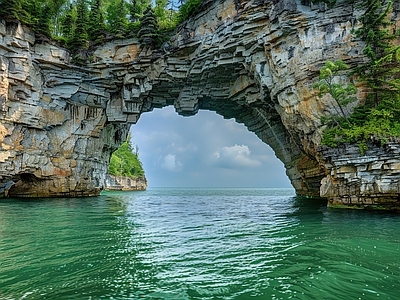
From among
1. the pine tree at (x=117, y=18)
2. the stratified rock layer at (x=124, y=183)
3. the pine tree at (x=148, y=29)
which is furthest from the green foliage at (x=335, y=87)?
the stratified rock layer at (x=124, y=183)

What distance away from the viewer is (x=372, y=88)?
14.7 m

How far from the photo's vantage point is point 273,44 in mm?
18406

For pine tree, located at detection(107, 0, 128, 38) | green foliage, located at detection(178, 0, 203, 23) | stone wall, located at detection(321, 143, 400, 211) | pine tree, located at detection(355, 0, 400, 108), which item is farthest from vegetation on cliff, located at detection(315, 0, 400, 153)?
pine tree, located at detection(107, 0, 128, 38)

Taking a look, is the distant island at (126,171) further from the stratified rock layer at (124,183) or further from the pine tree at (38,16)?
the pine tree at (38,16)

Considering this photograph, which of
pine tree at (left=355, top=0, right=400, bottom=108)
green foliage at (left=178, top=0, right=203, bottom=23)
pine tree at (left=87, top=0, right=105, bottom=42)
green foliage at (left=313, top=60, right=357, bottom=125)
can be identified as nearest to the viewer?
pine tree at (left=355, top=0, right=400, bottom=108)

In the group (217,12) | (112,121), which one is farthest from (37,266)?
(112,121)

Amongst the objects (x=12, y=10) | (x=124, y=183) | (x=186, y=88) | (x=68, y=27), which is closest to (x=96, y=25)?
(x=68, y=27)

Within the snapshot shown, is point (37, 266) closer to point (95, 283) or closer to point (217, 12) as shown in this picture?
point (95, 283)

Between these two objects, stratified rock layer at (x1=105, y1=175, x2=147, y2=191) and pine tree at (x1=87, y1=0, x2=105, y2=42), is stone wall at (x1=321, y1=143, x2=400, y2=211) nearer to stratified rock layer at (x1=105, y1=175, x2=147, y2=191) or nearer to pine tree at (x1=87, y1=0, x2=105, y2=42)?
pine tree at (x1=87, y1=0, x2=105, y2=42)

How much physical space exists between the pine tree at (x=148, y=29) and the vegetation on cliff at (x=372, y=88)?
1413 cm

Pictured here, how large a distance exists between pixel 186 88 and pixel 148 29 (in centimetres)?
568

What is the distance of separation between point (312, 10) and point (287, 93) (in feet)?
16.9

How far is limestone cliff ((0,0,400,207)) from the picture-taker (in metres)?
16.9

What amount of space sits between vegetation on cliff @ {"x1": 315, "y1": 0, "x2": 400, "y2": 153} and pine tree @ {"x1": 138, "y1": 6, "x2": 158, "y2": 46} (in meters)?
14.1
